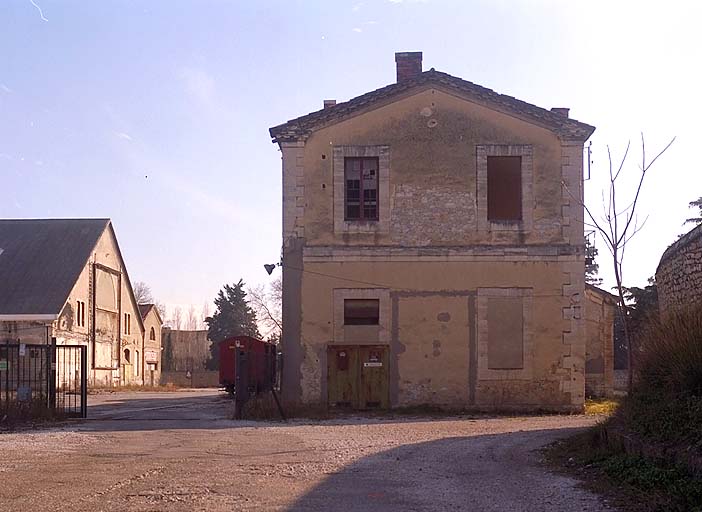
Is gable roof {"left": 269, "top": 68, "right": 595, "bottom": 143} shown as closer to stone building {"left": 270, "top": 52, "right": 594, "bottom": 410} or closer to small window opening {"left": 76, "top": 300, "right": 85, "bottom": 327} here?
stone building {"left": 270, "top": 52, "right": 594, "bottom": 410}

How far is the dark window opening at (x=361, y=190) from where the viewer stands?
2702 centimetres

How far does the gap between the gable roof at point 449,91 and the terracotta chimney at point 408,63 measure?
236 centimetres

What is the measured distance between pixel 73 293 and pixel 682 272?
3566 cm

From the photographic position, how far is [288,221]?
88.5 ft

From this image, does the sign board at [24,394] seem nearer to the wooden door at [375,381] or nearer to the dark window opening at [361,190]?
the wooden door at [375,381]

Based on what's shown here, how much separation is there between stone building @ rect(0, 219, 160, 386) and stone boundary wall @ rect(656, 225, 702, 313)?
32.1 meters

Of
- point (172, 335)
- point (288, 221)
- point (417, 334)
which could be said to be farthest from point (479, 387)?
point (172, 335)

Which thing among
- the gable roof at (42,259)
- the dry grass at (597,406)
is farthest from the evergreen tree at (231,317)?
the dry grass at (597,406)

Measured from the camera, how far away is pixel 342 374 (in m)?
26.4

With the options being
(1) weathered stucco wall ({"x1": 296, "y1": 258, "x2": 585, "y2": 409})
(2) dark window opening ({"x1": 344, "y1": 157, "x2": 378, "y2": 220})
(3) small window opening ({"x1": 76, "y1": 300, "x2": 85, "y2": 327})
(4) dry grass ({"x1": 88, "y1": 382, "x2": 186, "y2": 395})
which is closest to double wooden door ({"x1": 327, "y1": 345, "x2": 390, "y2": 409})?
(1) weathered stucco wall ({"x1": 296, "y1": 258, "x2": 585, "y2": 409})

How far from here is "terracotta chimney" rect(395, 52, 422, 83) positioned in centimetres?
2942

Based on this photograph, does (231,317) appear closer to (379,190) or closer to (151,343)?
(151,343)

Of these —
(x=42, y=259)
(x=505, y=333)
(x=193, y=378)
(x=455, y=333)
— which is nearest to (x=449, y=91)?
(x=455, y=333)

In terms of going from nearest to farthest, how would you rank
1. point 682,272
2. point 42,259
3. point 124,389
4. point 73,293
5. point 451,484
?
point 451,484 < point 682,272 < point 73,293 < point 42,259 < point 124,389
